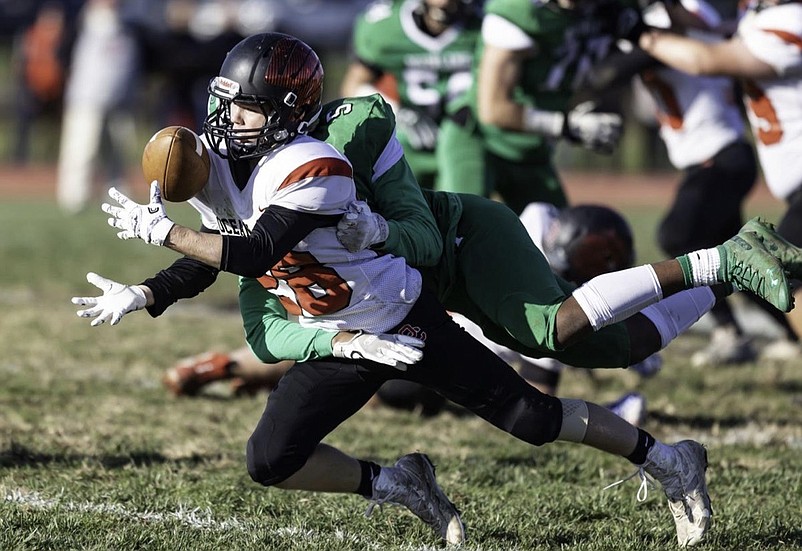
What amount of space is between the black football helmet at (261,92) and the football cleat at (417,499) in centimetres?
97

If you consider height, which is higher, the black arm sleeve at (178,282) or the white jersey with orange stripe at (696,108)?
the black arm sleeve at (178,282)

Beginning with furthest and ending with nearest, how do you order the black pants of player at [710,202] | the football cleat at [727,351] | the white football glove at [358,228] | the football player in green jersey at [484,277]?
the football cleat at [727,351], the black pants of player at [710,202], the football player in green jersey at [484,277], the white football glove at [358,228]

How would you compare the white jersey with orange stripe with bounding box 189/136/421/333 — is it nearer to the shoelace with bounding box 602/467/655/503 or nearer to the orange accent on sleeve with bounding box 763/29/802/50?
the shoelace with bounding box 602/467/655/503

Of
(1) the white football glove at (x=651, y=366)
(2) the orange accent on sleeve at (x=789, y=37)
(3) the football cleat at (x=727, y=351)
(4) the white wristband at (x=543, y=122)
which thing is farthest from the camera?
(3) the football cleat at (x=727, y=351)

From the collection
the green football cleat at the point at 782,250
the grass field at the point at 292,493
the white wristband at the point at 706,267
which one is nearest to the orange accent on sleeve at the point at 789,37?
the grass field at the point at 292,493

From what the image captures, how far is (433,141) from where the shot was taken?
591 cm

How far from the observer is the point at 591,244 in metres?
4.36

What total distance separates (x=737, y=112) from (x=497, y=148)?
120 centimetres

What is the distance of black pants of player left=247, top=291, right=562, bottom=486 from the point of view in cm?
321

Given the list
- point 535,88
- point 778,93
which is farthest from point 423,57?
point 778,93

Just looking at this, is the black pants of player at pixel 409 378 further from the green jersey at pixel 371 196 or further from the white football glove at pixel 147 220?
the white football glove at pixel 147 220

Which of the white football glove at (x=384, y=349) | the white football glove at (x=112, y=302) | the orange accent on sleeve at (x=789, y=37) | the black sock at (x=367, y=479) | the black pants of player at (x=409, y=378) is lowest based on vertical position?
the black sock at (x=367, y=479)

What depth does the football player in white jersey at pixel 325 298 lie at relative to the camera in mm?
2975

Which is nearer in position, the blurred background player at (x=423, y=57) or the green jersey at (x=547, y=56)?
the green jersey at (x=547, y=56)
